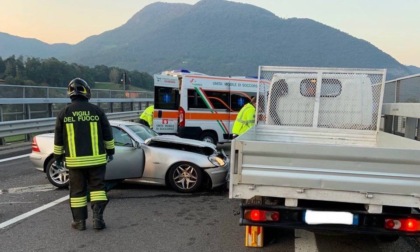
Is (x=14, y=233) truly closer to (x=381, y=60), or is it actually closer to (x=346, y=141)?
(x=346, y=141)

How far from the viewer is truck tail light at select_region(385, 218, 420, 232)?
11.6 ft

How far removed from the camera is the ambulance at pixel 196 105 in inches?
500

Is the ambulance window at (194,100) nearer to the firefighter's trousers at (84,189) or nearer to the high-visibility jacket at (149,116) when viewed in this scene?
the high-visibility jacket at (149,116)

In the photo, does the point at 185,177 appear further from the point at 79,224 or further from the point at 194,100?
the point at 194,100

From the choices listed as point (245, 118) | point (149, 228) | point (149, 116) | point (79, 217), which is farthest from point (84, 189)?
point (149, 116)

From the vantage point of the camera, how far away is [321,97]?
6.04 metres

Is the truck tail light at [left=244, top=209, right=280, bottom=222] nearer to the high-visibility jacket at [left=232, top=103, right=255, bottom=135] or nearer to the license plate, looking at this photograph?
the license plate

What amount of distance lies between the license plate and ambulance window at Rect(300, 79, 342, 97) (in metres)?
2.77

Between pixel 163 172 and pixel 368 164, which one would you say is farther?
pixel 163 172

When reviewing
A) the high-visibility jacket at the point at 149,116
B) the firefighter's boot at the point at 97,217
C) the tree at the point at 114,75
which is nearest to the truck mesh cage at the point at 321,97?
the firefighter's boot at the point at 97,217

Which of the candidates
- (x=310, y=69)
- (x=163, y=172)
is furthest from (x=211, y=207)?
(x=310, y=69)

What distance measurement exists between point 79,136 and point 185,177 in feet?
7.69

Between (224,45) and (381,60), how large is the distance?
68.3 metres

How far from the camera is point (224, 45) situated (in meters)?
190
